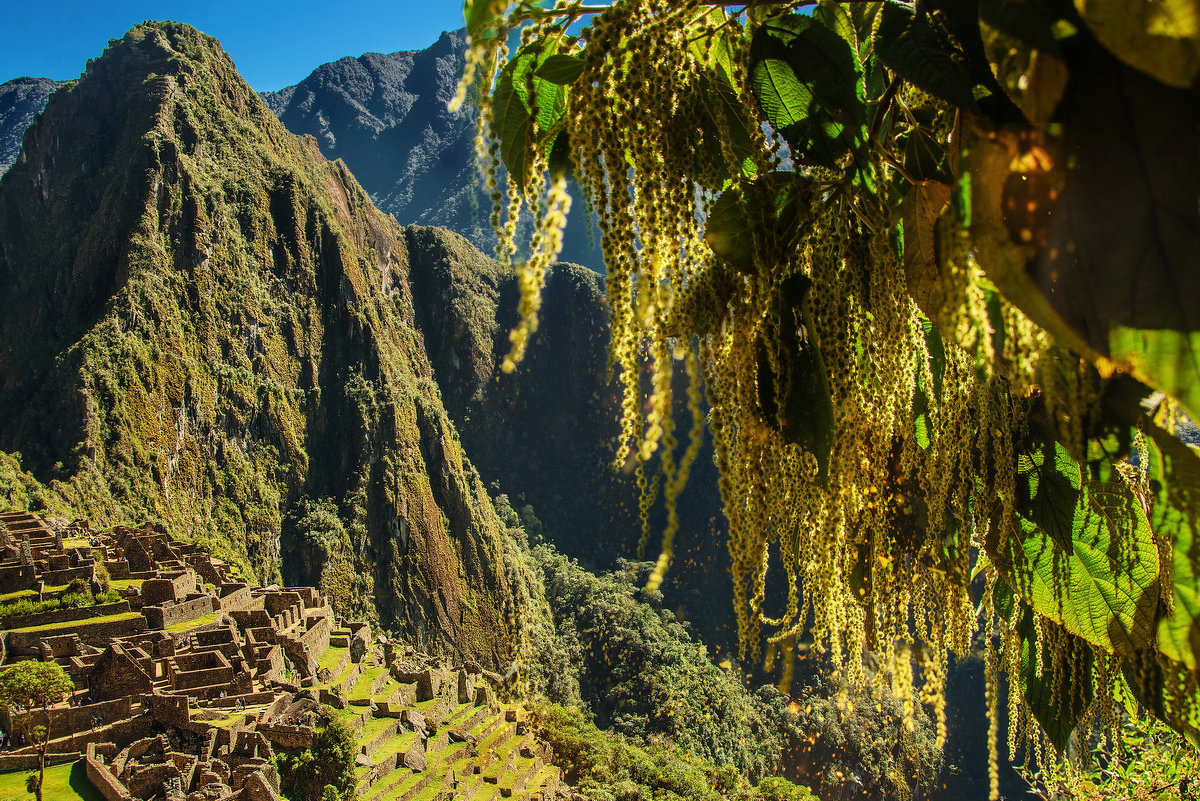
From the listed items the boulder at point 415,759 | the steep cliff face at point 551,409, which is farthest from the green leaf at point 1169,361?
the steep cliff face at point 551,409

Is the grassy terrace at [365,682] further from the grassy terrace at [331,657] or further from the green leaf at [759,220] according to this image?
the green leaf at [759,220]

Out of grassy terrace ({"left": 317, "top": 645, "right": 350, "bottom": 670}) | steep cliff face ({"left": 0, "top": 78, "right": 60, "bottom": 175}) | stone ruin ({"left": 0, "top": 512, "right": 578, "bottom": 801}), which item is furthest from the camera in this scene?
steep cliff face ({"left": 0, "top": 78, "right": 60, "bottom": 175})

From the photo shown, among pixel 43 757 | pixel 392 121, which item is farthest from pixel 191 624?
pixel 392 121

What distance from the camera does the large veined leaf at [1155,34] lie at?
46 cm

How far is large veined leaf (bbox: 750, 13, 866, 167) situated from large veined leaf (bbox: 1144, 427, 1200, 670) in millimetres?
475

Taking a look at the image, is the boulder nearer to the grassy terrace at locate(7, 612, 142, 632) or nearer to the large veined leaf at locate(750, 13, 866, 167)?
the grassy terrace at locate(7, 612, 142, 632)

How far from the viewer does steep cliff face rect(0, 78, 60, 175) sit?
336 ft

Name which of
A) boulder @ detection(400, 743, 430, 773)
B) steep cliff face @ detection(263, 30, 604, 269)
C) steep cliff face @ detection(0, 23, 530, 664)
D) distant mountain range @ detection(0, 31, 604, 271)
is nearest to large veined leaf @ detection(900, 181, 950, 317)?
boulder @ detection(400, 743, 430, 773)

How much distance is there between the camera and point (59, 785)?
1133cm

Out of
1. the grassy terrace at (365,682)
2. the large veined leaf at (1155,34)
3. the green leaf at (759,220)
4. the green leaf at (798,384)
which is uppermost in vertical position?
the green leaf at (759,220)

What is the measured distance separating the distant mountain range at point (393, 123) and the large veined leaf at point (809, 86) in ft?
378

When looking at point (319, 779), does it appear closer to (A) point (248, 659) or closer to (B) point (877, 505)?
(A) point (248, 659)

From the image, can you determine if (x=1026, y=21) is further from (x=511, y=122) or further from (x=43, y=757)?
(x=43, y=757)

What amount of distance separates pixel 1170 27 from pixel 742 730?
53508 millimetres
